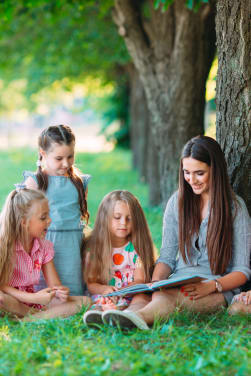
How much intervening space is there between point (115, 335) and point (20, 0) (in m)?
6.61

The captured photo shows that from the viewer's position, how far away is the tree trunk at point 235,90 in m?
4.68

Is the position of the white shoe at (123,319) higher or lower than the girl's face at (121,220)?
lower

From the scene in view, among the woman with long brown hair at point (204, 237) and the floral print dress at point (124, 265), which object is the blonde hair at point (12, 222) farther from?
the woman with long brown hair at point (204, 237)

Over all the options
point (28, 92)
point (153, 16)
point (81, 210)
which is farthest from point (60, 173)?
point (28, 92)

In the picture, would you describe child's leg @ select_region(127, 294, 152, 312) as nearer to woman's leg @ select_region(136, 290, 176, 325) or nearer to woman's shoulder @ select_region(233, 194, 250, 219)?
woman's leg @ select_region(136, 290, 176, 325)

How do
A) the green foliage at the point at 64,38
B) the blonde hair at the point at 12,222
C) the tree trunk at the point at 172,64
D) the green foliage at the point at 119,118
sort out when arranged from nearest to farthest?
1. the blonde hair at the point at 12,222
2. the tree trunk at the point at 172,64
3. the green foliage at the point at 64,38
4. the green foliage at the point at 119,118

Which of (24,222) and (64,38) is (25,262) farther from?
(64,38)

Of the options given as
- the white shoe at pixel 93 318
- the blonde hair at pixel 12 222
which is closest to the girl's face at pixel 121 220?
the blonde hair at pixel 12 222

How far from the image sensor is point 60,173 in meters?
4.81

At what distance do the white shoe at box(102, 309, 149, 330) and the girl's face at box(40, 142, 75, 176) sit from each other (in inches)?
59.0

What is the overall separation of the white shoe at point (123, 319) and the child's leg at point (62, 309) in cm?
62

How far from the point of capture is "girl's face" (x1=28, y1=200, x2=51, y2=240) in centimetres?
430

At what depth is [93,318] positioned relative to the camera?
3764mm

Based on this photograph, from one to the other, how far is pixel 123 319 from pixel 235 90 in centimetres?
224
